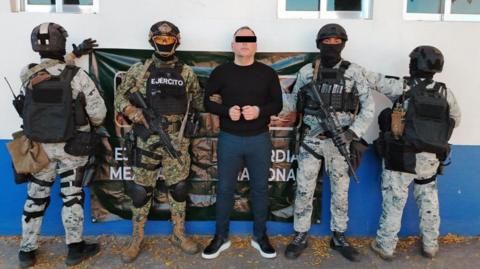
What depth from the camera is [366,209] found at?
4.33m

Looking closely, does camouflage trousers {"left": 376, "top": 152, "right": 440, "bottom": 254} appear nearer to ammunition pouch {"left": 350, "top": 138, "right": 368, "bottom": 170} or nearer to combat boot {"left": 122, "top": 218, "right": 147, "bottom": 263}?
ammunition pouch {"left": 350, "top": 138, "right": 368, "bottom": 170}

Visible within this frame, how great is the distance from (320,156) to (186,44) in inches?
66.8

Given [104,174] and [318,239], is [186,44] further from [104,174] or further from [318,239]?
[318,239]

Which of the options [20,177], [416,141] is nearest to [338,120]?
[416,141]

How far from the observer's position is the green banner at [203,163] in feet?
13.2

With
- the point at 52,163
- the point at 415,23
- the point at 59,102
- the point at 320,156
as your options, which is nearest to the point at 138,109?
the point at 59,102

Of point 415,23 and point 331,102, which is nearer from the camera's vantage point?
point 331,102

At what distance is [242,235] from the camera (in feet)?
14.3

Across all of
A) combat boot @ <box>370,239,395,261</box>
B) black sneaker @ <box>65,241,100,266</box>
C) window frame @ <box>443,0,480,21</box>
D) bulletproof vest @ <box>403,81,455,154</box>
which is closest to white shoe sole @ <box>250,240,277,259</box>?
combat boot @ <box>370,239,395,261</box>

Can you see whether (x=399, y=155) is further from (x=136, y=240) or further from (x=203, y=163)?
(x=136, y=240)

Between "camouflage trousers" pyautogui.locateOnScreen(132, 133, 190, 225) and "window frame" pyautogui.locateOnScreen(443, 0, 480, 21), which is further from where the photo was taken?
"window frame" pyautogui.locateOnScreen(443, 0, 480, 21)

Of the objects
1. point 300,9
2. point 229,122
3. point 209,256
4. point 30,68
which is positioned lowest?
point 209,256

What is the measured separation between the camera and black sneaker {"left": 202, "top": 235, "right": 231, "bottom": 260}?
393 cm

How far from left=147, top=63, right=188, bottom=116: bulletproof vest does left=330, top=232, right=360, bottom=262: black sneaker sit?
2026mm
